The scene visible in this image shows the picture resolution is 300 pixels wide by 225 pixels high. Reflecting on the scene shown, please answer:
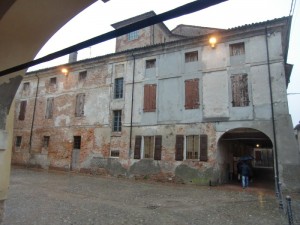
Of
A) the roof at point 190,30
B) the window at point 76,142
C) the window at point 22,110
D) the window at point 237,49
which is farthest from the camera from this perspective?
the roof at point 190,30

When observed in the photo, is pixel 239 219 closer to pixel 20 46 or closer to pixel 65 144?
pixel 20 46

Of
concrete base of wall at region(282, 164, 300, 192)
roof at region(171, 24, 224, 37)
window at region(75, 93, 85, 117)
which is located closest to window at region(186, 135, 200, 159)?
concrete base of wall at region(282, 164, 300, 192)

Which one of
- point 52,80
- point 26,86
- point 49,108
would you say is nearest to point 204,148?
point 49,108

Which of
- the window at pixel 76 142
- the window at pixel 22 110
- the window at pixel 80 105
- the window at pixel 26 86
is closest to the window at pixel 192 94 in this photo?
the window at pixel 80 105

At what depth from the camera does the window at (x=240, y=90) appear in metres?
15.0

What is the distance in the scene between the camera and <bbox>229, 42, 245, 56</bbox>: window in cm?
1573

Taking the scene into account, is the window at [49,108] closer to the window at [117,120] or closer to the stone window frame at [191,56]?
the window at [117,120]

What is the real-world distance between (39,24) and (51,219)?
640 cm

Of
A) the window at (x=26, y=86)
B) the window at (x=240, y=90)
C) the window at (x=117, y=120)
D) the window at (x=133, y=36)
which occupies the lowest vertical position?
the window at (x=117, y=120)

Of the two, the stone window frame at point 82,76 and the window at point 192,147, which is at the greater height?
the stone window frame at point 82,76

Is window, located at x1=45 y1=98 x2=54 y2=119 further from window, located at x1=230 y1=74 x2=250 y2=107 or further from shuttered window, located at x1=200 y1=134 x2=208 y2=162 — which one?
window, located at x1=230 y1=74 x2=250 y2=107

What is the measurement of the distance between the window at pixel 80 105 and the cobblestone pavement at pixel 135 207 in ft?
28.7

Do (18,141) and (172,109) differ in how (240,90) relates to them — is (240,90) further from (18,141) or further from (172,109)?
(18,141)

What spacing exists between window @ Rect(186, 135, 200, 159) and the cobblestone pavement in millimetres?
3015
